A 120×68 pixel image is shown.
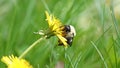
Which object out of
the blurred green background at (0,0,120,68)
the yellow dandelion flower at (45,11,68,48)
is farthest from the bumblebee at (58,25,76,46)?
the blurred green background at (0,0,120,68)

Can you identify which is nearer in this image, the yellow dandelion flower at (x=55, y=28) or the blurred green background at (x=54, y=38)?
the yellow dandelion flower at (x=55, y=28)

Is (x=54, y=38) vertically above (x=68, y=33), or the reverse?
(x=54, y=38)

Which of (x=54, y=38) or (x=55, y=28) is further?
(x=54, y=38)

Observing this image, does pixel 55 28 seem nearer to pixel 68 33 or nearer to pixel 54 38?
pixel 68 33

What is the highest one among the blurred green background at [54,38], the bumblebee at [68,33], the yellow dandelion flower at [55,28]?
the blurred green background at [54,38]

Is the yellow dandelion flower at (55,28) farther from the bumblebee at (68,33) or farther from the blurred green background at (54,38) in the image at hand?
the blurred green background at (54,38)

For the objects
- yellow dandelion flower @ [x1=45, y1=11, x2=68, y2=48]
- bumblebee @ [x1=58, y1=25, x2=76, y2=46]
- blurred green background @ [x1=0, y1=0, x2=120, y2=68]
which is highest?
blurred green background @ [x1=0, y1=0, x2=120, y2=68]

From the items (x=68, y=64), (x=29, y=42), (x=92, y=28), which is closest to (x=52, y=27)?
(x=68, y=64)

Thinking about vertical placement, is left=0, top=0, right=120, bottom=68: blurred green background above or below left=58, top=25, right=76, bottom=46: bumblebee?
above

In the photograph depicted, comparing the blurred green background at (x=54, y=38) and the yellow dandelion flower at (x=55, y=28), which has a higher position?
the blurred green background at (x=54, y=38)

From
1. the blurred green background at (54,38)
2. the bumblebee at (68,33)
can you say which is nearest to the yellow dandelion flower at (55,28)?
the bumblebee at (68,33)

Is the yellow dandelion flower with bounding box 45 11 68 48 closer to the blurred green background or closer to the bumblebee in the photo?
the bumblebee

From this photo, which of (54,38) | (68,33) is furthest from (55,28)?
(54,38)
